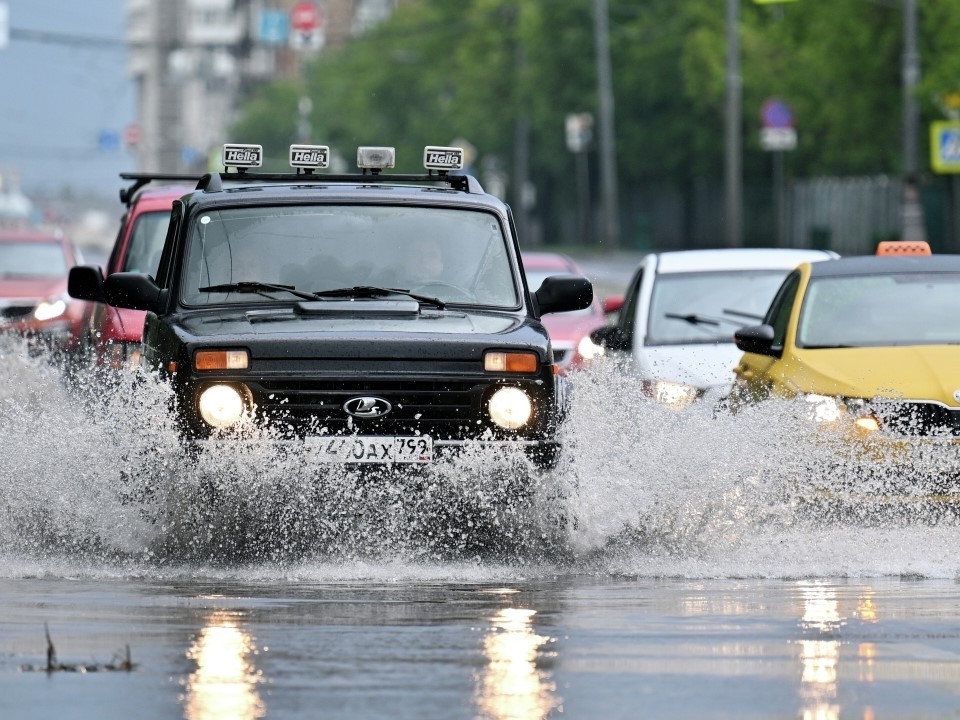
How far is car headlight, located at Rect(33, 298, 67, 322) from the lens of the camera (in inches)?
854

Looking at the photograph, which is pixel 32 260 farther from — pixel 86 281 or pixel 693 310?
pixel 86 281

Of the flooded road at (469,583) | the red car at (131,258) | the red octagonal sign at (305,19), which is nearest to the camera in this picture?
the flooded road at (469,583)

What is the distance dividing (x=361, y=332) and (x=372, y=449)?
48 cm

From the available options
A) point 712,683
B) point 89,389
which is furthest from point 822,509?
point 712,683

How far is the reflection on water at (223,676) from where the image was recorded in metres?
6.48

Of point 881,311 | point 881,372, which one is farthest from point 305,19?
point 881,372

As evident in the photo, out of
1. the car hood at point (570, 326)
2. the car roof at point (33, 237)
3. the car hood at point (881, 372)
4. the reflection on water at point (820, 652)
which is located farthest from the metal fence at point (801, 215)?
the reflection on water at point (820, 652)

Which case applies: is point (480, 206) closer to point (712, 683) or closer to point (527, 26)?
point (712, 683)

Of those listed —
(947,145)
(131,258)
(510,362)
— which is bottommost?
(947,145)

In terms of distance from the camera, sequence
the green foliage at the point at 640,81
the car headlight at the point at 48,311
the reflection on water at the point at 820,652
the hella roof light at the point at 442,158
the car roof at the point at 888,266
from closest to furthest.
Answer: the reflection on water at the point at 820,652, the hella roof light at the point at 442,158, the car roof at the point at 888,266, the car headlight at the point at 48,311, the green foliage at the point at 640,81

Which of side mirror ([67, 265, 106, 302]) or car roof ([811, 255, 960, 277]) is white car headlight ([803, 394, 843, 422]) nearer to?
car roof ([811, 255, 960, 277])

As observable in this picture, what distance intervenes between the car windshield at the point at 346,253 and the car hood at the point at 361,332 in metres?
0.30

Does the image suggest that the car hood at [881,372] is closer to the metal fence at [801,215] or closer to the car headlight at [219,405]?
the car headlight at [219,405]

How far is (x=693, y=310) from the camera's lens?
52.7 feet
